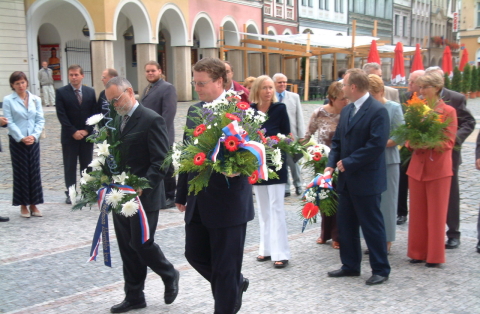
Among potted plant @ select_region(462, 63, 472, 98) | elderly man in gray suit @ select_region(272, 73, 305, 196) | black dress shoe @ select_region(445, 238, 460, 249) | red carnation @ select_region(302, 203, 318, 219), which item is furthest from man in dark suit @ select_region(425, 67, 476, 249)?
potted plant @ select_region(462, 63, 472, 98)

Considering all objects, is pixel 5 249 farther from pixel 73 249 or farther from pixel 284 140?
pixel 284 140

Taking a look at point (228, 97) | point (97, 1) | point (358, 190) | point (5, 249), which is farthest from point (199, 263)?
point (97, 1)

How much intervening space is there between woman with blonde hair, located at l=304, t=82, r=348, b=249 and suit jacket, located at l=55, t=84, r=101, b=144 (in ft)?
12.0

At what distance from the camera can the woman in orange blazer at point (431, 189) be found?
5.85 m

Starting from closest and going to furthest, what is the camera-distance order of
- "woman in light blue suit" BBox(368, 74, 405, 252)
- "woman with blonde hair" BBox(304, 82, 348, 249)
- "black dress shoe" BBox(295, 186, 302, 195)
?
"woman in light blue suit" BBox(368, 74, 405, 252) → "woman with blonde hair" BBox(304, 82, 348, 249) → "black dress shoe" BBox(295, 186, 302, 195)

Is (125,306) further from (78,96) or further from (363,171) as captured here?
(78,96)

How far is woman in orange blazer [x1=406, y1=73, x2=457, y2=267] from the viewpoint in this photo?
5848 millimetres

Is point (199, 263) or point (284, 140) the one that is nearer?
point (199, 263)

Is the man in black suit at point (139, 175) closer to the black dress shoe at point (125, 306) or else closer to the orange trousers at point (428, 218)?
the black dress shoe at point (125, 306)

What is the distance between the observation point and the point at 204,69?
13.9 ft

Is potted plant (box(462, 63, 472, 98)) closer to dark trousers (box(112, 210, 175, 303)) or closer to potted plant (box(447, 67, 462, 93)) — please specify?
potted plant (box(447, 67, 462, 93))

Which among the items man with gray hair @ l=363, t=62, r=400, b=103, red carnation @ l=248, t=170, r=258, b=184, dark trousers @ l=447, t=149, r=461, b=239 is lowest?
dark trousers @ l=447, t=149, r=461, b=239

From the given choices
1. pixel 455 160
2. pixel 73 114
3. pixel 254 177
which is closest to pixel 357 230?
pixel 455 160

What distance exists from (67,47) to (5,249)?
2207 centimetres
